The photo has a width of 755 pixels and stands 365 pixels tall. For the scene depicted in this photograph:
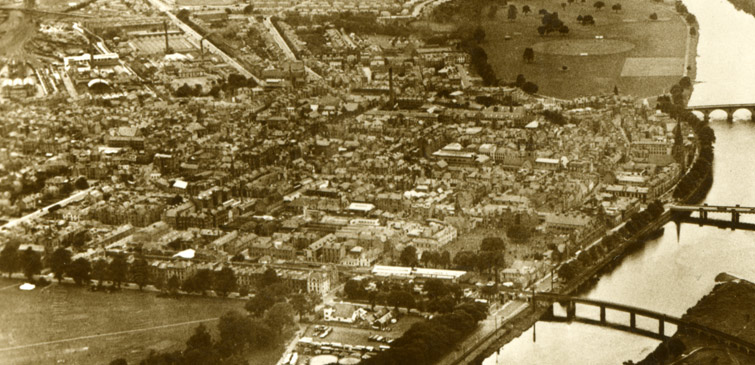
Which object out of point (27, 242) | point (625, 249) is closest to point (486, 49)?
point (625, 249)

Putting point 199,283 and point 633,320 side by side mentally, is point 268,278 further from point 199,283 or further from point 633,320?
point 633,320

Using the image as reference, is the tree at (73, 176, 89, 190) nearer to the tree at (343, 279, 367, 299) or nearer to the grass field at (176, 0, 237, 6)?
the tree at (343, 279, 367, 299)

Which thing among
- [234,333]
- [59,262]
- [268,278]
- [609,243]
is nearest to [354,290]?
[268,278]

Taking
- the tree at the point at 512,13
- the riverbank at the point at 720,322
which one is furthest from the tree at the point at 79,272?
the tree at the point at 512,13

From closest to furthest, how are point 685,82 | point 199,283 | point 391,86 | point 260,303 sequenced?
1. point 260,303
2. point 199,283
3. point 391,86
4. point 685,82

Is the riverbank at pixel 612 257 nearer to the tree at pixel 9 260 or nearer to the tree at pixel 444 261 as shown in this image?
the tree at pixel 444 261

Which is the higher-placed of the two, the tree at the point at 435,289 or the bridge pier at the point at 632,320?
the tree at the point at 435,289

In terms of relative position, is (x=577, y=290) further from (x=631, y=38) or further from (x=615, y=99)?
(x=631, y=38)

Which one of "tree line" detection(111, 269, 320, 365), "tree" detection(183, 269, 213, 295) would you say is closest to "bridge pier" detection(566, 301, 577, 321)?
"tree line" detection(111, 269, 320, 365)
